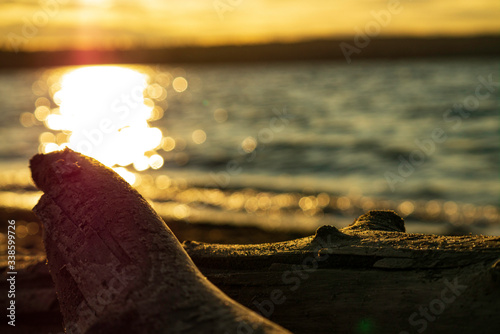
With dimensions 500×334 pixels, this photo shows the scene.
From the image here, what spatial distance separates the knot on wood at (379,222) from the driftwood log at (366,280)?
2cm

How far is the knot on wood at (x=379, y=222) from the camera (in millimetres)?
3131

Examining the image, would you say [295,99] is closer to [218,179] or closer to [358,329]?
[218,179]

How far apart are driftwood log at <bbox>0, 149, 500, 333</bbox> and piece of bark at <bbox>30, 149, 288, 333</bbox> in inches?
5.3

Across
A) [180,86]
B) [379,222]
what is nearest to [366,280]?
[379,222]

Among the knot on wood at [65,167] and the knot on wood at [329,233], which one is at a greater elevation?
the knot on wood at [65,167]

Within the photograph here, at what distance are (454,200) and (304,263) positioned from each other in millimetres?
9433

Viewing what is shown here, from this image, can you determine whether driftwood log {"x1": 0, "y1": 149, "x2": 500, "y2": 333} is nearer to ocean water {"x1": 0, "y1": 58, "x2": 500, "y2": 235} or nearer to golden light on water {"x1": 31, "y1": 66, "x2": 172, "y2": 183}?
golden light on water {"x1": 31, "y1": 66, "x2": 172, "y2": 183}

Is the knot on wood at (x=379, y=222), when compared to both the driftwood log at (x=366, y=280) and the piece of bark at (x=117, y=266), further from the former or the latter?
the piece of bark at (x=117, y=266)

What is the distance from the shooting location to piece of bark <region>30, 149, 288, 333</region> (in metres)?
1.99

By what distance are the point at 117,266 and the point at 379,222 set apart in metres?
1.67

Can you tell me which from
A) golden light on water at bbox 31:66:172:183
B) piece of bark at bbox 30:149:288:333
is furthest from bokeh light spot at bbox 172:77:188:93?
piece of bark at bbox 30:149:288:333

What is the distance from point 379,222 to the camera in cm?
321

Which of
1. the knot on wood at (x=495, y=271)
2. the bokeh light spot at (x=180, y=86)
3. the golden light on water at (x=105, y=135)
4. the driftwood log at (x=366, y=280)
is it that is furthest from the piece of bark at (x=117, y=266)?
the bokeh light spot at (x=180, y=86)

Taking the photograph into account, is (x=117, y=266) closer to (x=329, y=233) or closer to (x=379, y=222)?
(x=329, y=233)
